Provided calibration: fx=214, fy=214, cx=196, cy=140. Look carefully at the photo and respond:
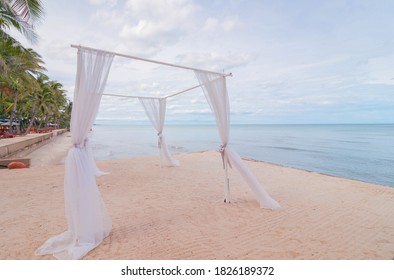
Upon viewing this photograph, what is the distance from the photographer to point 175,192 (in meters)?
4.16

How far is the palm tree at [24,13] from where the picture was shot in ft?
18.6

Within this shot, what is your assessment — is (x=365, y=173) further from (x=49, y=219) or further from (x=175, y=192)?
(x=49, y=219)

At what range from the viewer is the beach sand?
6.97 ft

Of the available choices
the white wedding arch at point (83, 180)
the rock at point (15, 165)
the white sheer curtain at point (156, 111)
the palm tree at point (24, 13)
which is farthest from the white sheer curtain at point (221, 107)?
the rock at point (15, 165)

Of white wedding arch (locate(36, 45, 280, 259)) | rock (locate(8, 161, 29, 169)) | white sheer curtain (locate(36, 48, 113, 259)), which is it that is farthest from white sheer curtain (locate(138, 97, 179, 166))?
rock (locate(8, 161, 29, 169))

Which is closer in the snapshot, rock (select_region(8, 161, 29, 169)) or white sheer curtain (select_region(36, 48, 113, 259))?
white sheer curtain (select_region(36, 48, 113, 259))

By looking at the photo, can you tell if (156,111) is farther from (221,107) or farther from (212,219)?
(212,219)

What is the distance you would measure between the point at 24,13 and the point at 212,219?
23.2 ft

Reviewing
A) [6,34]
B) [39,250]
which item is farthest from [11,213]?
[6,34]

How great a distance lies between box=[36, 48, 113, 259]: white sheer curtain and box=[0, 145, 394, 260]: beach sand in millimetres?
163

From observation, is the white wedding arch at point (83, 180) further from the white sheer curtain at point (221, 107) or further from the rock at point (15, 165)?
the rock at point (15, 165)

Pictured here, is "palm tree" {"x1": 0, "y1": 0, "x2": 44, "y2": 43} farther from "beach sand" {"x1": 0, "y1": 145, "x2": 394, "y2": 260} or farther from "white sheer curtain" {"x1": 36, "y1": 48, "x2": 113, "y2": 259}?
"white sheer curtain" {"x1": 36, "y1": 48, "x2": 113, "y2": 259}

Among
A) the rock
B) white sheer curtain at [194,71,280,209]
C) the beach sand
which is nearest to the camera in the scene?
the beach sand

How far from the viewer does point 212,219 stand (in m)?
2.88
